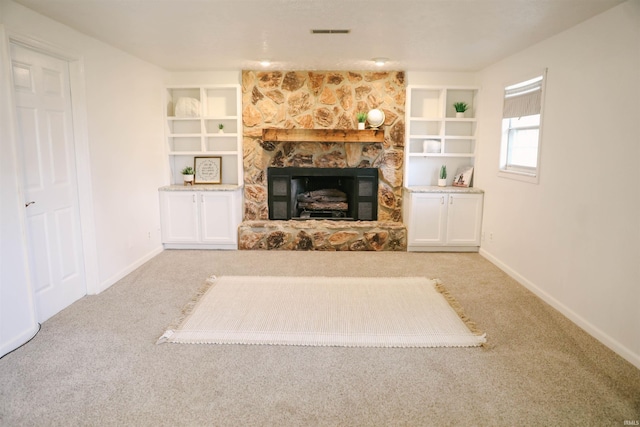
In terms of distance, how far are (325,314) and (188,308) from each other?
113 centimetres

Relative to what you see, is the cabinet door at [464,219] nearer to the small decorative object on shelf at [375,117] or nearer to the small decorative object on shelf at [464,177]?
the small decorative object on shelf at [464,177]

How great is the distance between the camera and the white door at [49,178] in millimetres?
3070

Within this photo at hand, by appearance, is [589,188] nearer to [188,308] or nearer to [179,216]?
[188,308]

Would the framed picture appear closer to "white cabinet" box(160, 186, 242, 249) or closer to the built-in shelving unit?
the built-in shelving unit

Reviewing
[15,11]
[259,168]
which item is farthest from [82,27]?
[259,168]

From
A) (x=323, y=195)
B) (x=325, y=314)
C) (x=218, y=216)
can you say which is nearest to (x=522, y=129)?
(x=323, y=195)

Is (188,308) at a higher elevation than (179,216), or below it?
below

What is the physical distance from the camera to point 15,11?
2.85 metres

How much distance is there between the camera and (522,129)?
4.38 meters

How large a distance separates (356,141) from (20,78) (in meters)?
3.57

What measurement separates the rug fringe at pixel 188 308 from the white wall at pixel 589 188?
302 cm

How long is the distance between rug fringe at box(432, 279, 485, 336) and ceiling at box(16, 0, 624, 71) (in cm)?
225

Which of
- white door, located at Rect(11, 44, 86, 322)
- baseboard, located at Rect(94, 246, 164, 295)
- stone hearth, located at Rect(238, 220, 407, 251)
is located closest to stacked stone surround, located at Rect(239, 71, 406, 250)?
stone hearth, located at Rect(238, 220, 407, 251)

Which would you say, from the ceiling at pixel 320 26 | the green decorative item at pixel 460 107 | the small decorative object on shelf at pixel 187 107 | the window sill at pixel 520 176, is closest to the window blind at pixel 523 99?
the ceiling at pixel 320 26
